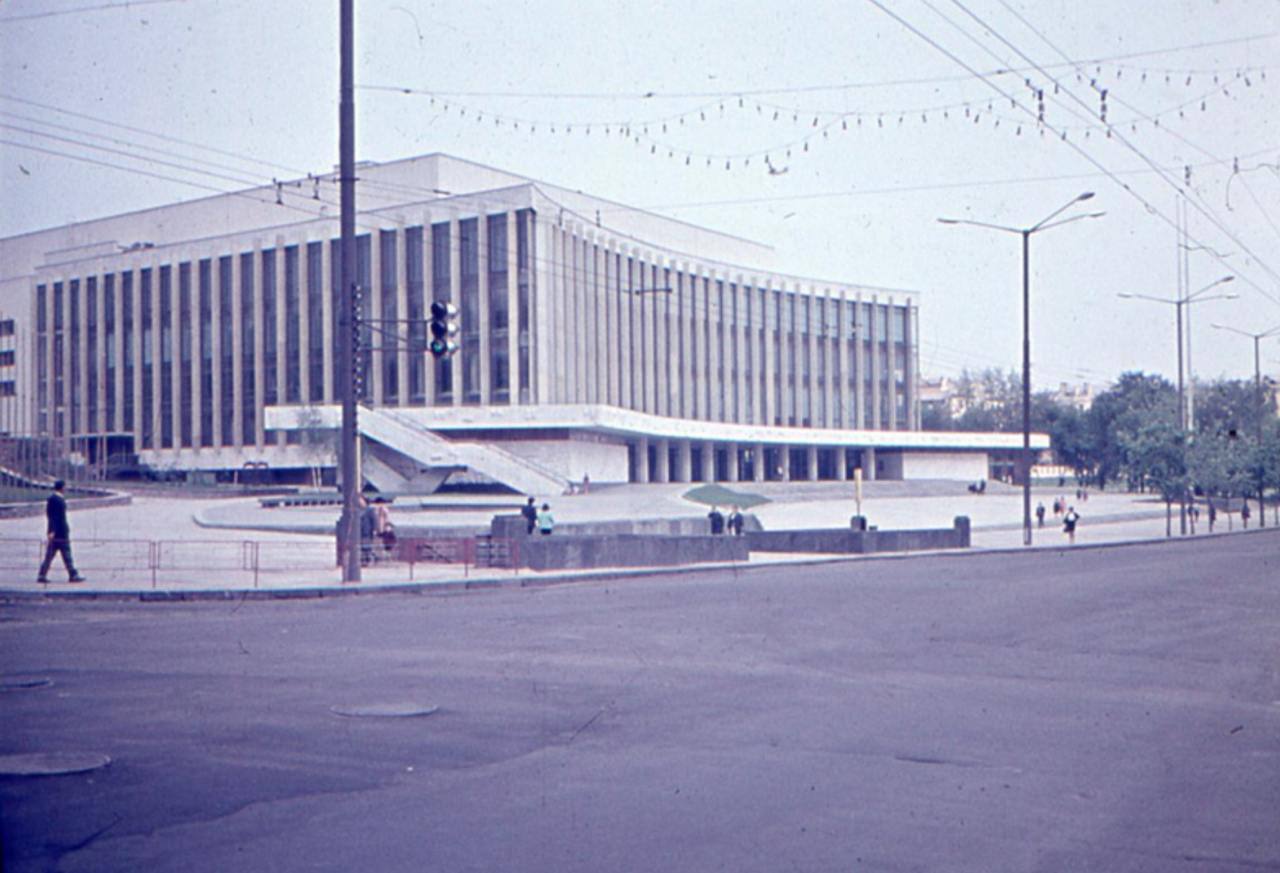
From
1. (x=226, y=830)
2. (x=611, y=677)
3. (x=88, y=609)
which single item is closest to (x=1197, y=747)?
(x=611, y=677)

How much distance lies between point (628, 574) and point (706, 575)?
1.97m

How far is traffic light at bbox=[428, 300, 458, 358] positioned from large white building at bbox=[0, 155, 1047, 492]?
1621 inches

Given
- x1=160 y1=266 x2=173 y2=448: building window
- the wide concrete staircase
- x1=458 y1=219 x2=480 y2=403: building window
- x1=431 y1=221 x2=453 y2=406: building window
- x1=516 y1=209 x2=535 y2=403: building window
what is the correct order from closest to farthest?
the wide concrete staircase < x1=516 y1=209 x2=535 y2=403: building window < x1=458 y1=219 x2=480 y2=403: building window < x1=431 y1=221 x2=453 y2=406: building window < x1=160 y1=266 x2=173 y2=448: building window

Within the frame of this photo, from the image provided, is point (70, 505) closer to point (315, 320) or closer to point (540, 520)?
point (540, 520)

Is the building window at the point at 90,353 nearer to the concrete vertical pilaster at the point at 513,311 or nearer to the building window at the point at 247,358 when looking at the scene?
the building window at the point at 247,358

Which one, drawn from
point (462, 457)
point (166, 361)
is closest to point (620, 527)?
point (462, 457)

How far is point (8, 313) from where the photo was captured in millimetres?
99812

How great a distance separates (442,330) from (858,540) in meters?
20.4

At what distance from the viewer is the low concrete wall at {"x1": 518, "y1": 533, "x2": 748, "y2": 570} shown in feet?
90.9

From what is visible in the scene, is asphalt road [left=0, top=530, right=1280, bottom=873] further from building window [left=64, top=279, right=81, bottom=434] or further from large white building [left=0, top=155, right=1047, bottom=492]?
building window [left=64, top=279, right=81, bottom=434]

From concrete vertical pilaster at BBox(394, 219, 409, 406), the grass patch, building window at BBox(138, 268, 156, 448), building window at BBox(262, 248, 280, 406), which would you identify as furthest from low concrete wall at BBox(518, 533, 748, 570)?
building window at BBox(138, 268, 156, 448)

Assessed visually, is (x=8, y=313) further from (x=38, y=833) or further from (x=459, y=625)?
(x=38, y=833)

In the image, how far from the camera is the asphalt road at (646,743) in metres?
6.00

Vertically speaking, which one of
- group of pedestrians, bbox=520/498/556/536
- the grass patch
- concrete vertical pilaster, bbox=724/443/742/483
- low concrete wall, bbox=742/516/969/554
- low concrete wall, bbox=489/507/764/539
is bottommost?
low concrete wall, bbox=742/516/969/554
